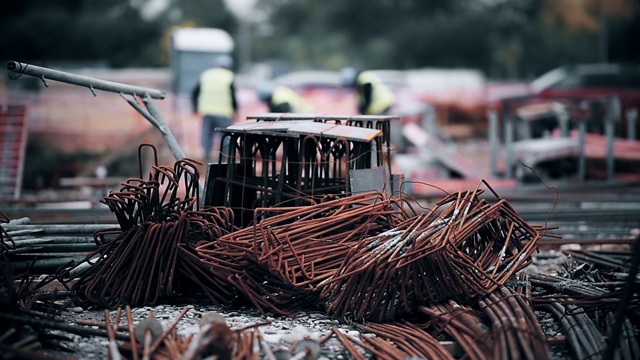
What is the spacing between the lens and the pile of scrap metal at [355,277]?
18.1ft

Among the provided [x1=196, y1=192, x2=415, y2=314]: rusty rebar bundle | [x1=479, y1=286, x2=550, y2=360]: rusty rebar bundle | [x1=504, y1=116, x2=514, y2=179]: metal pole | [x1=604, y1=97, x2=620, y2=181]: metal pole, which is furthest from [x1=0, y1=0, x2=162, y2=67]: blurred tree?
[x1=479, y1=286, x2=550, y2=360]: rusty rebar bundle

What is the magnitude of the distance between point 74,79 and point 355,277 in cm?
373

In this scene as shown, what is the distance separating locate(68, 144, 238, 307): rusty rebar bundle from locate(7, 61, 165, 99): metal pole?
1.53 m

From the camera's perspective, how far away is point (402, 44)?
62031 mm

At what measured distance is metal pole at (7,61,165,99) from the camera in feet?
23.9

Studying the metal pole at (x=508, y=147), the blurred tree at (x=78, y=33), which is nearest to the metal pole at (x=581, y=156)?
the metal pole at (x=508, y=147)

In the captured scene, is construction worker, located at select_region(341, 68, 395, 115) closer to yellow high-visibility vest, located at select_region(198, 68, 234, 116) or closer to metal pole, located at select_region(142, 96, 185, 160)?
yellow high-visibility vest, located at select_region(198, 68, 234, 116)

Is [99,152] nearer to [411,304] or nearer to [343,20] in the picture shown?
[411,304]

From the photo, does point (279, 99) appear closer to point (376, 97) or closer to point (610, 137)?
point (376, 97)

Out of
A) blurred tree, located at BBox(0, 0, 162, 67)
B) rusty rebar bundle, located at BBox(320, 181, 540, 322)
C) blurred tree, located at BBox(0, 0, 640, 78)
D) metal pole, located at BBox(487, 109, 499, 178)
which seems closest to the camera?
rusty rebar bundle, located at BBox(320, 181, 540, 322)

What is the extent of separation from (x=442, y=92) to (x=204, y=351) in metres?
25.7

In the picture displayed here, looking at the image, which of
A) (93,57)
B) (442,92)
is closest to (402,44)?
(93,57)

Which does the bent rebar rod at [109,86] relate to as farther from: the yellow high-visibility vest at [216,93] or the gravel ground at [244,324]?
the yellow high-visibility vest at [216,93]

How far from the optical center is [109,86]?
8195 millimetres
